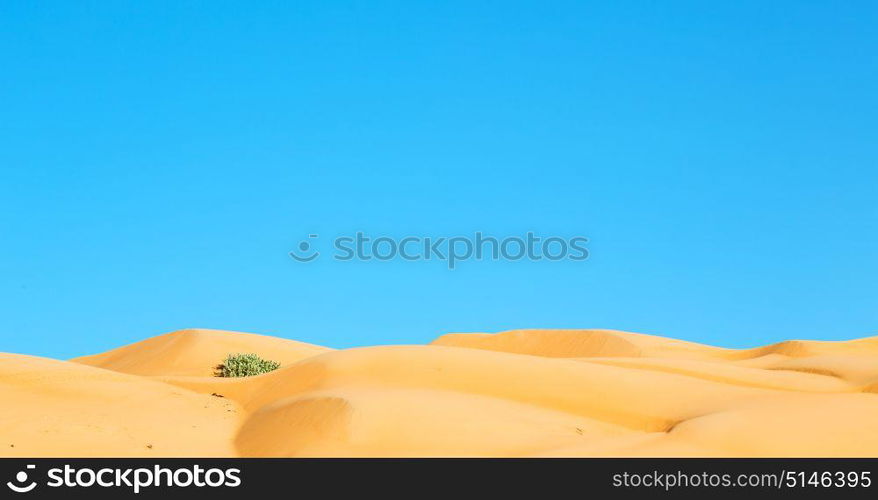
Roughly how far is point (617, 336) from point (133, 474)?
1527 inches

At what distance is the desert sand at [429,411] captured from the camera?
1655 cm

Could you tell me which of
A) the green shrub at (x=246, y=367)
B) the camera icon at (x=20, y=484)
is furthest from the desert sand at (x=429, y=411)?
the green shrub at (x=246, y=367)

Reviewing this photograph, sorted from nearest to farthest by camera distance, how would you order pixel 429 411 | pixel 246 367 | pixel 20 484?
pixel 20 484 → pixel 429 411 → pixel 246 367

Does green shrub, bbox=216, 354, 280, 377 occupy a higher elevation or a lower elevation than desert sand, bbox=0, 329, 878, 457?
higher

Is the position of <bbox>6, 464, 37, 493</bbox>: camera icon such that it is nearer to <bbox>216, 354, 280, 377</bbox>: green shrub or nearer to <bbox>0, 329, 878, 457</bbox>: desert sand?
<bbox>0, 329, 878, 457</bbox>: desert sand

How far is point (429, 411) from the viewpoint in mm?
18328

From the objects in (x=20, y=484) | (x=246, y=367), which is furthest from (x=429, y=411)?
(x=246, y=367)

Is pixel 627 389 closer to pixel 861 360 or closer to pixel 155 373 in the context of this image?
→ pixel 861 360

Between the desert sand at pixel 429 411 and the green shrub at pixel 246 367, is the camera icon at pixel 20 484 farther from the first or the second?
the green shrub at pixel 246 367

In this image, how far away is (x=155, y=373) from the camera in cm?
4272

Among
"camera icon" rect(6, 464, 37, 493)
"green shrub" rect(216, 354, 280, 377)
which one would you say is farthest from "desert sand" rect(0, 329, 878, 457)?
"green shrub" rect(216, 354, 280, 377)

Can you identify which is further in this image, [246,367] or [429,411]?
[246,367]

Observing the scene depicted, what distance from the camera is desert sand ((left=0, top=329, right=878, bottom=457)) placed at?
1655 centimetres

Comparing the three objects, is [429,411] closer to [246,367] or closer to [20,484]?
[20,484]
